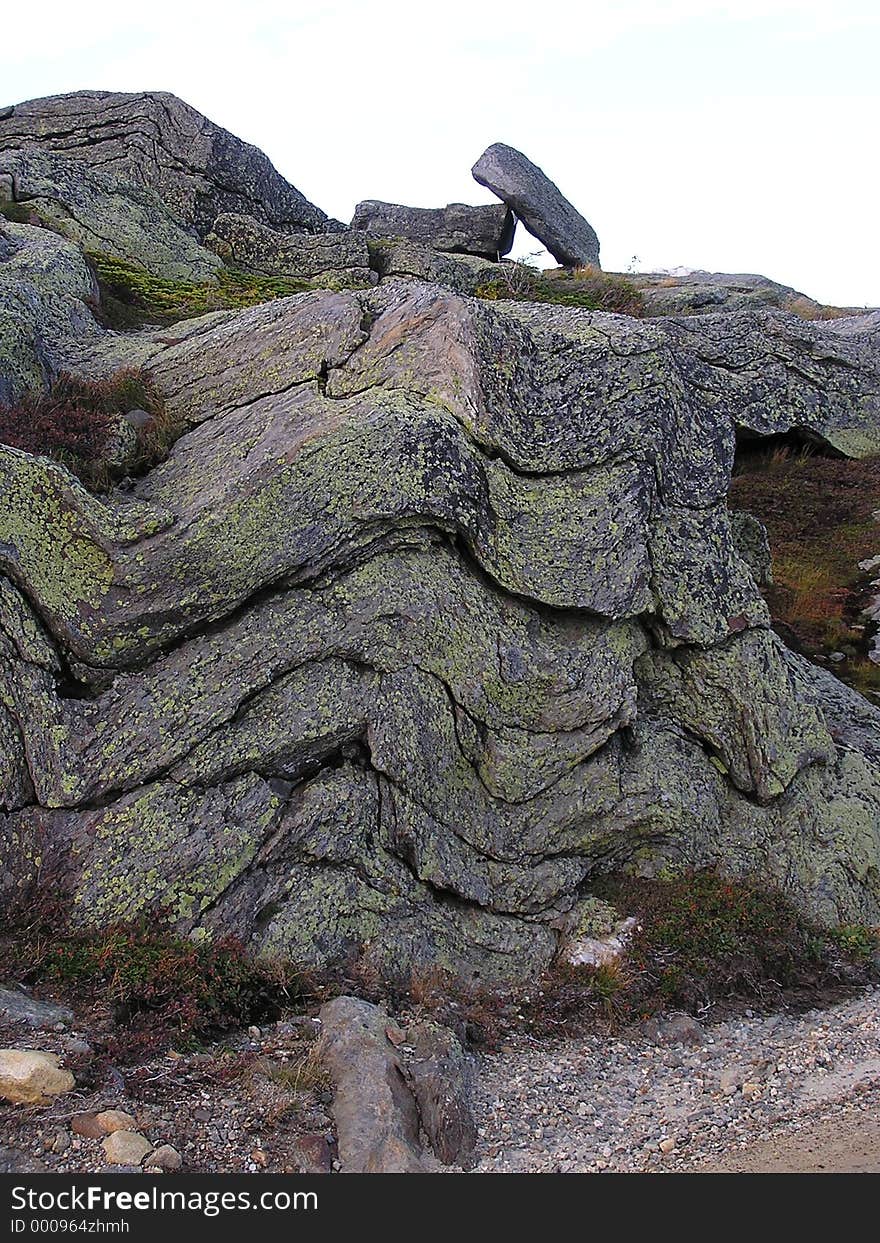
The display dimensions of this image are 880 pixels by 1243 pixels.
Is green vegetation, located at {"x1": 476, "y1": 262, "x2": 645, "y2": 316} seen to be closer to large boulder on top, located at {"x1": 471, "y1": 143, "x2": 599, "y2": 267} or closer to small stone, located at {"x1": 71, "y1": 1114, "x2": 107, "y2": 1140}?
large boulder on top, located at {"x1": 471, "y1": 143, "x2": 599, "y2": 267}

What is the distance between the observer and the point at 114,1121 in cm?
819

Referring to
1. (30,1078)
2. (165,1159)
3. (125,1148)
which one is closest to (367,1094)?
(165,1159)

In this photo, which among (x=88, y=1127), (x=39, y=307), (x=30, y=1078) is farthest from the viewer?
(x=39, y=307)

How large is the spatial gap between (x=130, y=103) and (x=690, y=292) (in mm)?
20058

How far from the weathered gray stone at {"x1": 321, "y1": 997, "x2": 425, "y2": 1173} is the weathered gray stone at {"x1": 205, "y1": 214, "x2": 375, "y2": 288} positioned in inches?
759

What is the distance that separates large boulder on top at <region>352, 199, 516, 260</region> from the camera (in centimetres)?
3584

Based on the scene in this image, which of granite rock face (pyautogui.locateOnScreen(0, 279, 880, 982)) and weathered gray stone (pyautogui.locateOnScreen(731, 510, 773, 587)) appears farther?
weathered gray stone (pyautogui.locateOnScreen(731, 510, 773, 587))

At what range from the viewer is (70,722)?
11.3 m

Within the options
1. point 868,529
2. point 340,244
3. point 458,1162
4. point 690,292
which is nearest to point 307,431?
point 458,1162

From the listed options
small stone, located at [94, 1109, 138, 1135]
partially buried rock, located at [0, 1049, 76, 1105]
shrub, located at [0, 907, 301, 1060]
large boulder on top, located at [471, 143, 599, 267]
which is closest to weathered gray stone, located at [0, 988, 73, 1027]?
shrub, located at [0, 907, 301, 1060]

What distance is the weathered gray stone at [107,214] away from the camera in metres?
21.8

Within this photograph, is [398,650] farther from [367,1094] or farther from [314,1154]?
[314,1154]

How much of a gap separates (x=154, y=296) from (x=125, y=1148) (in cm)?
1722

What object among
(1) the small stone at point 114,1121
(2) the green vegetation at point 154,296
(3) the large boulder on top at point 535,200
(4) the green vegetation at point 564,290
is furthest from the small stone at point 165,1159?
(3) the large boulder on top at point 535,200
